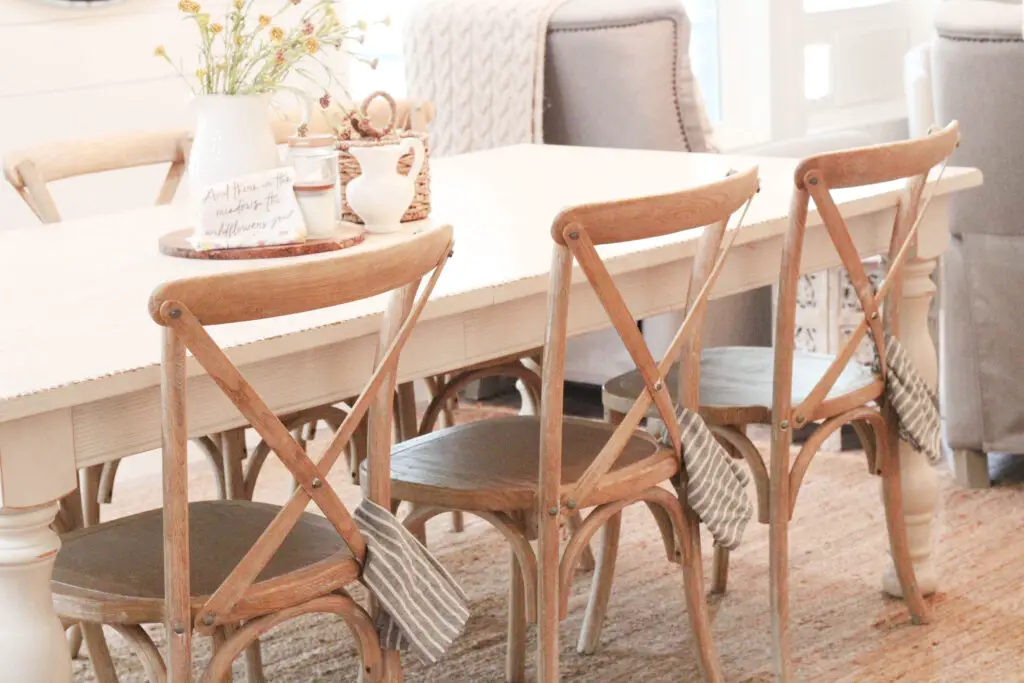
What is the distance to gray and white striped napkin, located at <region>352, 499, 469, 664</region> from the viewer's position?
1663 millimetres

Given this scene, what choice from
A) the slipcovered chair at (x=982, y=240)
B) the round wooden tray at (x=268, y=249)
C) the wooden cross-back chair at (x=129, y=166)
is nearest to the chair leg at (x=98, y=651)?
the wooden cross-back chair at (x=129, y=166)

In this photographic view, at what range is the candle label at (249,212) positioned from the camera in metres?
2.06

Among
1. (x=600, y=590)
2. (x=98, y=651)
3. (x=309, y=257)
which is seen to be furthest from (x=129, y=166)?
(x=600, y=590)

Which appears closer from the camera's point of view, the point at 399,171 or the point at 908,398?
the point at 399,171

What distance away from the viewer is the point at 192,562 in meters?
1.71

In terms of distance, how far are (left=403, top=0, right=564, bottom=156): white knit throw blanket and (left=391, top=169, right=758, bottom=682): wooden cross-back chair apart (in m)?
1.53

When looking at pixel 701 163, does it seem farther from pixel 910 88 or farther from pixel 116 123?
pixel 116 123

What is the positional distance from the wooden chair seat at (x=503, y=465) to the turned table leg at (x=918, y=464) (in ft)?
2.09

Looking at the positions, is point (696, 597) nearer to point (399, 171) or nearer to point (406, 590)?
point (406, 590)

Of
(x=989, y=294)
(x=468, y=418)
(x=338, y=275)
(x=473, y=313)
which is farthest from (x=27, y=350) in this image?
(x=468, y=418)

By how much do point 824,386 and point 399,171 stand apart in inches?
27.8

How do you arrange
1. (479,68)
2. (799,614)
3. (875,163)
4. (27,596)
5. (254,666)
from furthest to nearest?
1. (479,68)
2. (799,614)
3. (254,666)
4. (875,163)
5. (27,596)

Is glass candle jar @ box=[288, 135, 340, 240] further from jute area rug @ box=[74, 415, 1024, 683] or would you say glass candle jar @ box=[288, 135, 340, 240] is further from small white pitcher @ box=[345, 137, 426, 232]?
jute area rug @ box=[74, 415, 1024, 683]

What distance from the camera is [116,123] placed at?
3.86m
